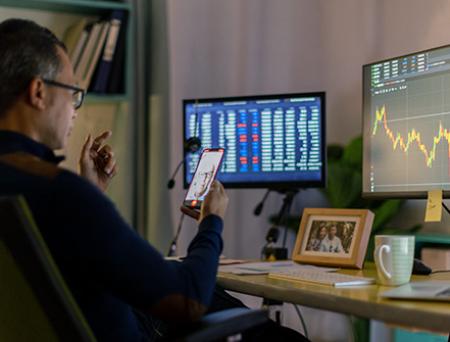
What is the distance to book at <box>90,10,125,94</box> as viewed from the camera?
3.23 metres

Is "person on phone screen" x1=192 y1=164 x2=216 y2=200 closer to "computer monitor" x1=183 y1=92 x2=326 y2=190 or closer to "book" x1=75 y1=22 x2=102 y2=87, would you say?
"computer monitor" x1=183 y1=92 x2=326 y2=190

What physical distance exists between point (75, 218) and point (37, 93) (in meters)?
0.30

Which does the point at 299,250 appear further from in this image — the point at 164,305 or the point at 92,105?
the point at 92,105

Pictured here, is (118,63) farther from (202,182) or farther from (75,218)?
(75,218)

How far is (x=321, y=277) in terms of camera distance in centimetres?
169

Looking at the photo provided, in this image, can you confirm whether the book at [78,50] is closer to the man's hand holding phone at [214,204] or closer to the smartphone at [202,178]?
the smartphone at [202,178]

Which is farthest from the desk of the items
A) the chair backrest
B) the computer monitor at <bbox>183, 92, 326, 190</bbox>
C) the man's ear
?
the computer monitor at <bbox>183, 92, 326, 190</bbox>

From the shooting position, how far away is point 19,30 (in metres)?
1.42

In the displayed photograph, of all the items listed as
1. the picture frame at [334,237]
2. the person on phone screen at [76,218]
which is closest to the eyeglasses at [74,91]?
the person on phone screen at [76,218]

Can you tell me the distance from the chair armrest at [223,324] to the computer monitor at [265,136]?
4.14 feet

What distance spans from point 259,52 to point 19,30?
1837 millimetres

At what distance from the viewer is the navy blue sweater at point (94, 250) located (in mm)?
1226

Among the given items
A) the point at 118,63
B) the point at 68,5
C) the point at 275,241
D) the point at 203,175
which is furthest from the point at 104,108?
the point at 203,175

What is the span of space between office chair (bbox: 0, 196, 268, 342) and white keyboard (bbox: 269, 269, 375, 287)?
40cm
